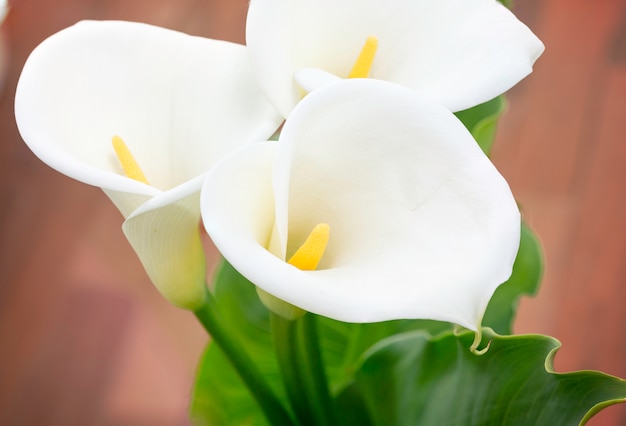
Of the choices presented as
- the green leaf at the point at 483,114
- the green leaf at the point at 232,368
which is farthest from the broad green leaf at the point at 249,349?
the green leaf at the point at 483,114

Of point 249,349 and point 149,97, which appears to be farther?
point 249,349

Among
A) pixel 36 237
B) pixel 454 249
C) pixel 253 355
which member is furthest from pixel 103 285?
pixel 454 249

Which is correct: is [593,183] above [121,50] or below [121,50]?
below

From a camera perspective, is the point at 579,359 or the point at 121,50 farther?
the point at 579,359

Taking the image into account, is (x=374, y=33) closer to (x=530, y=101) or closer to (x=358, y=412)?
(x=358, y=412)

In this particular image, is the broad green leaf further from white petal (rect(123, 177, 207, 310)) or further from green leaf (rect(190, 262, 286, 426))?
white petal (rect(123, 177, 207, 310))

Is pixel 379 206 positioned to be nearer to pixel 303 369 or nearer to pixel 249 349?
pixel 303 369

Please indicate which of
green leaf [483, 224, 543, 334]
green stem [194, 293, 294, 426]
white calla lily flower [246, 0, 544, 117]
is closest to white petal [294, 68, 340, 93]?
white calla lily flower [246, 0, 544, 117]

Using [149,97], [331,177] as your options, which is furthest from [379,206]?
[149,97]
